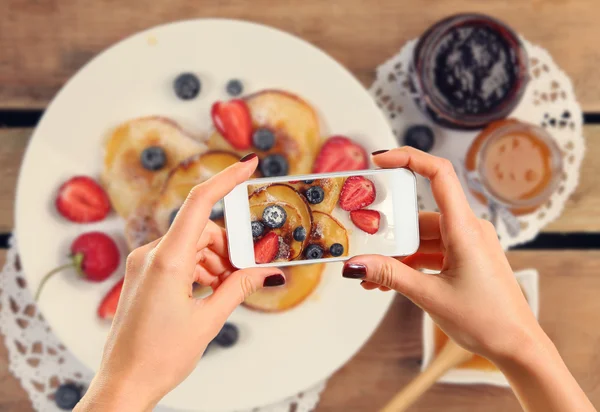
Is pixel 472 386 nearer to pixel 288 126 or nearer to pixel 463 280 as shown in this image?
pixel 463 280

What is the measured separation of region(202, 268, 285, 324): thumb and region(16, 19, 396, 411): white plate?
13.0 inches

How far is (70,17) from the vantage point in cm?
122

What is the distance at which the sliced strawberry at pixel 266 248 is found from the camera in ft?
2.88

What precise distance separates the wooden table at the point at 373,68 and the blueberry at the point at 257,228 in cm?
51

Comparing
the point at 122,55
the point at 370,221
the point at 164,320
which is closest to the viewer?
the point at 164,320

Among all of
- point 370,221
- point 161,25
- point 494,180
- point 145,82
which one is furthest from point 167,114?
point 494,180

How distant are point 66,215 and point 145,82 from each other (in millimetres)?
333

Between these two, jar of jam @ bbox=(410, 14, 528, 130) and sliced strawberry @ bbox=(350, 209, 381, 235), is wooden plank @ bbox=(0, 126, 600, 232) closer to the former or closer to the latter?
jar of jam @ bbox=(410, 14, 528, 130)

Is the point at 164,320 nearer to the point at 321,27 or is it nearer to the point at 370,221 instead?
the point at 370,221

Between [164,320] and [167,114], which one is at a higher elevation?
[167,114]

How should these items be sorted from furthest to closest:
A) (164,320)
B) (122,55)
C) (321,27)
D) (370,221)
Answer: (321,27)
(122,55)
(370,221)
(164,320)

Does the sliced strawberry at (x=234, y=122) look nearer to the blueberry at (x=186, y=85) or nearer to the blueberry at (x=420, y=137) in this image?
the blueberry at (x=186, y=85)

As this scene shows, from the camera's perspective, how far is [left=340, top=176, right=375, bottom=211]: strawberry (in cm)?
88

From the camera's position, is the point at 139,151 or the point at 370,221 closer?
the point at 370,221
